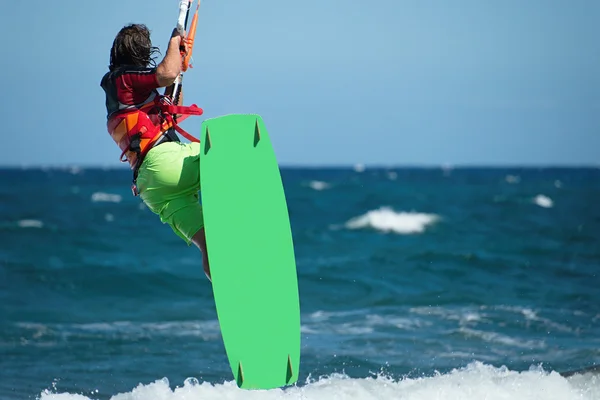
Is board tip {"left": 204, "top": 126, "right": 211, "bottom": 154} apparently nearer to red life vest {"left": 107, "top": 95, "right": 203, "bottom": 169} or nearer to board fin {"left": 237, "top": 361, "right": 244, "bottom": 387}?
red life vest {"left": 107, "top": 95, "right": 203, "bottom": 169}

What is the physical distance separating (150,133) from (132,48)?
0.48 m

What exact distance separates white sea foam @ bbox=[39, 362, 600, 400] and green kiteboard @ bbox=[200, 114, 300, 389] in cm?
129

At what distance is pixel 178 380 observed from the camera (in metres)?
7.67

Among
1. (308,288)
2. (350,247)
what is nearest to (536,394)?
(308,288)

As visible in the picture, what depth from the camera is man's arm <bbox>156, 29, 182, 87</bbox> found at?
473cm

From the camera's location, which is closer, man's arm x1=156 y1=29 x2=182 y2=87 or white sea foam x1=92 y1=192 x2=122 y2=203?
man's arm x1=156 y1=29 x2=182 y2=87

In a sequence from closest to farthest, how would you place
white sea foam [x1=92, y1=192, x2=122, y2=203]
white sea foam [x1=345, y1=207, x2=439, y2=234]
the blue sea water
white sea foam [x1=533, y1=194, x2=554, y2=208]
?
the blue sea water < white sea foam [x1=345, y1=207, x2=439, y2=234] < white sea foam [x1=533, y1=194, x2=554, y2=208] < white sea foam [x1=92, y1=192, x2=122, y2=203]

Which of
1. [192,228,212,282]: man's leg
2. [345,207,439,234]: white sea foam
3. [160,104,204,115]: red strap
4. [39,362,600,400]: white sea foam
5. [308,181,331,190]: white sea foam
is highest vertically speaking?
[160,104,204,115]: red strap

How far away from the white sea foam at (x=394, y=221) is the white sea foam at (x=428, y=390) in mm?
16717

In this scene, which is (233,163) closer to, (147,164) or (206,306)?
(147,164)

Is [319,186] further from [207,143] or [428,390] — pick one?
[207,143]

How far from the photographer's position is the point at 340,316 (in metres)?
10.7

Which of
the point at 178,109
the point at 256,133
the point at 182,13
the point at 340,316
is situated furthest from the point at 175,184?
the point at 340,316

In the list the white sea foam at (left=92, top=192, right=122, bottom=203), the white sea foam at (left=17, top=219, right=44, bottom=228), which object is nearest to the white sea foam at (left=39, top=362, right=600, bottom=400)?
the white sea foam at (left=17, top=219, right=44, bottom=228)
